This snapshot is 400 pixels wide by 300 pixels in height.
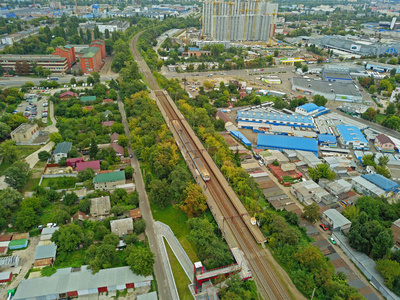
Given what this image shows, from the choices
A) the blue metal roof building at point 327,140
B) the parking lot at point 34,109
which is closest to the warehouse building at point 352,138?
the blue metal roof building at point 327,140

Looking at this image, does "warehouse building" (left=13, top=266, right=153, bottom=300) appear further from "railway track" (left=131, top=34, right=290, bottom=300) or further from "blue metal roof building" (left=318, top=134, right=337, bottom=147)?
"blue metal roof building" (left=318, top=134, right=337, bottom=147)

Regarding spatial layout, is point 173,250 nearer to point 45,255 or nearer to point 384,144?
point 45,255

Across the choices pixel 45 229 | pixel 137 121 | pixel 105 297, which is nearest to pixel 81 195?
pixel 45 229

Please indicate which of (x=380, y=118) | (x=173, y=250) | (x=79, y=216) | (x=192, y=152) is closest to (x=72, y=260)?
(x=79, y=216)

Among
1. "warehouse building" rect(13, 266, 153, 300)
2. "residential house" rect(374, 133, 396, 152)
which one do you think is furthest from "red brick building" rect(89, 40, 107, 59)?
"warehouse building" rect(13, 266, 153, 300)

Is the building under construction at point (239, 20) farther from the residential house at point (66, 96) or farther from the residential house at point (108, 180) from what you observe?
the residential house at point (108, 180)
